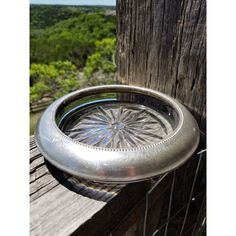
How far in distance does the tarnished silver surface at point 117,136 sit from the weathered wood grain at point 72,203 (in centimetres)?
3

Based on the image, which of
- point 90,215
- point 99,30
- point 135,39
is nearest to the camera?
point 90,215

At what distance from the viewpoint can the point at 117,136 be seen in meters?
0.81

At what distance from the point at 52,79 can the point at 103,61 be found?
1000mm

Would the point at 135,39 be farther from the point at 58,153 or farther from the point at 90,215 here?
the point at 90,215

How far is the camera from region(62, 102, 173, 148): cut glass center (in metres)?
0.79

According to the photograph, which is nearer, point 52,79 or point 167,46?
point 167,46

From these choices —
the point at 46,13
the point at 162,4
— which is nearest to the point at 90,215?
the point at 162,4

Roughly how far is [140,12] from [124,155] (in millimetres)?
518

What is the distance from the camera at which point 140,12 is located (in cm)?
87

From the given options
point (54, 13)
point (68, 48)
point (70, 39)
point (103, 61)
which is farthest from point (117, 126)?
point (54, 13)

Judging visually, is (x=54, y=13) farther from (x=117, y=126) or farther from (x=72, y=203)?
(x=72, y=203)

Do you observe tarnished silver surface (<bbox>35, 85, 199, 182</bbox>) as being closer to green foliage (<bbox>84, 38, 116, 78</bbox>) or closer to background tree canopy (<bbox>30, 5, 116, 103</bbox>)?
background tree canopy (<bbox>30, 5, 116, 103</bbox>)

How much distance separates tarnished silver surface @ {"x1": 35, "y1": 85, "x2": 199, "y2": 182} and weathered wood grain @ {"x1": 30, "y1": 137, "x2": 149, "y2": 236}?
3 cm

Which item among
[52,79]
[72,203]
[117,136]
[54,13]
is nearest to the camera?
[72,203]
